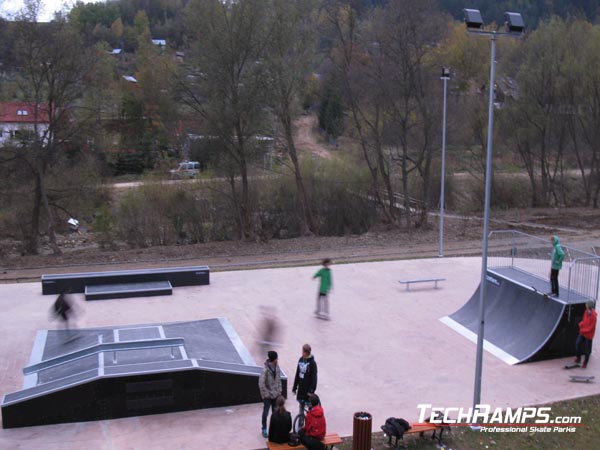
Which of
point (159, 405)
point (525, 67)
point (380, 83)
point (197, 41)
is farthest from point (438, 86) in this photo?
point (159, 405)

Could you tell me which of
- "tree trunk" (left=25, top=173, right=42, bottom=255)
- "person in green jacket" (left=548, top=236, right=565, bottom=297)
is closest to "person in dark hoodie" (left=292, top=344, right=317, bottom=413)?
"person in green jacket" (left=548, top=236, right=565, bottom=297)

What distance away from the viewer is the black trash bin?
969 cm

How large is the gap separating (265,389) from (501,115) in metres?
38.7

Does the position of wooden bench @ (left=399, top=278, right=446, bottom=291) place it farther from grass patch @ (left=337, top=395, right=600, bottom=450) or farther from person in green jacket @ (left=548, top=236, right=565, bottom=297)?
grass patch @ (left=337, top=395, right=600, bottom=450)

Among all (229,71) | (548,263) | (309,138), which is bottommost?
(548,263)

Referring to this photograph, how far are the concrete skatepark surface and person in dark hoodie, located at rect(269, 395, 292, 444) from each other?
19.8 inches

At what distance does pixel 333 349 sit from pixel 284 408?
16.4ft

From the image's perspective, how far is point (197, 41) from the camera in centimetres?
3269

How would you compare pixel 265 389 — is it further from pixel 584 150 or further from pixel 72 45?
pixel 584 150

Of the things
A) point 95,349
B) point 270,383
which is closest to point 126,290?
point 95,349

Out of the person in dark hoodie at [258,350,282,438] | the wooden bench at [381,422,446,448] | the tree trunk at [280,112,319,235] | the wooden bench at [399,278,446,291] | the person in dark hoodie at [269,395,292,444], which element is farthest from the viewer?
the tree trunk at [280,112,319,235]

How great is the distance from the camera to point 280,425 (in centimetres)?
983

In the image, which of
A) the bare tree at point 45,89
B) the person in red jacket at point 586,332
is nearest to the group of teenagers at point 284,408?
the person in red jacket at point 586,332

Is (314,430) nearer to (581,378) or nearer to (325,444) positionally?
(325,444)
